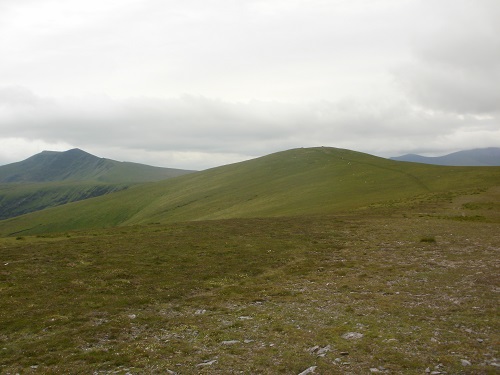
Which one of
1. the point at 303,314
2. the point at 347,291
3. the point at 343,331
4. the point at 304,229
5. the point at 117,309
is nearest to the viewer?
the point at 343,331

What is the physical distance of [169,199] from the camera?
141 m

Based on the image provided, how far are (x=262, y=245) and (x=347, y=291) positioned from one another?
17.8 metres

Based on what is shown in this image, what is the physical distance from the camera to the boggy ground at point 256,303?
590 inches

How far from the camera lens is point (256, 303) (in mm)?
23359

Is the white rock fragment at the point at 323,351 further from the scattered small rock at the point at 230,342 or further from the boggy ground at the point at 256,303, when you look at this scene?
the scattered small rock at the point at 230,342

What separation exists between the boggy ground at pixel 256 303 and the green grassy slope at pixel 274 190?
117ft

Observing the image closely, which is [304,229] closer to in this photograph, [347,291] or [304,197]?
[347,291]

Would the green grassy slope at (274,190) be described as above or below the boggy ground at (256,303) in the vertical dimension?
above

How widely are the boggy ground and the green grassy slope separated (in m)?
35.8

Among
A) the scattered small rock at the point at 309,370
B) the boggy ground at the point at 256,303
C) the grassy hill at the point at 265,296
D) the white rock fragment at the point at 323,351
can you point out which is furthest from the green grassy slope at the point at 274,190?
the scattered small rock at the point at 309,370

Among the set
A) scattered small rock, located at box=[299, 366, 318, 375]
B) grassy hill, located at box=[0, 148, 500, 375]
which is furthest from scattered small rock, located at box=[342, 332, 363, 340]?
scattered small rock, located at box=[299, 366, 318, 375]

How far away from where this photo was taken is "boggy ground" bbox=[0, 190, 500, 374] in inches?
590

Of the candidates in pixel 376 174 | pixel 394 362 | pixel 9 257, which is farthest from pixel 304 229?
pixel 376 174

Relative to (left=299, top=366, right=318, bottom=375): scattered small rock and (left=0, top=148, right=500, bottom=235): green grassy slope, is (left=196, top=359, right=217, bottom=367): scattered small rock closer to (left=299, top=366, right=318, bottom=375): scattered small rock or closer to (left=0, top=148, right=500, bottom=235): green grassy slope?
(left=299, top=366, right=318, bottom=375): scattered small rock
